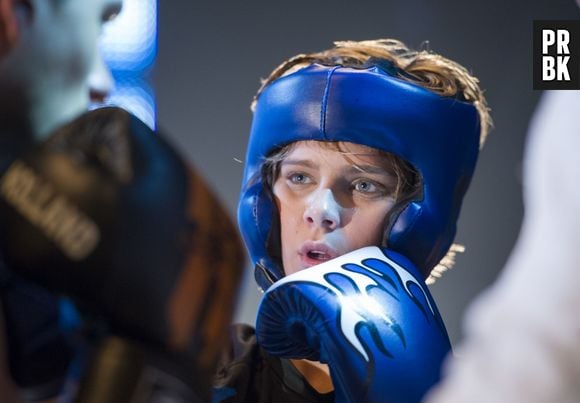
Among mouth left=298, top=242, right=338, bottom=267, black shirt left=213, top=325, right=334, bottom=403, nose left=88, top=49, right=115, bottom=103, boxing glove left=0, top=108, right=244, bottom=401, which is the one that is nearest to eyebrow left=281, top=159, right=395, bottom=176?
mouth left=298, top=242, right=338, bottom=267

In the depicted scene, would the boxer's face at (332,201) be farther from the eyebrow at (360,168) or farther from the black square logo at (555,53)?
the black square logo at (555,53)

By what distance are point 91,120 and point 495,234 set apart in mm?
1684

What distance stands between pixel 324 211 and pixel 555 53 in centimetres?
99

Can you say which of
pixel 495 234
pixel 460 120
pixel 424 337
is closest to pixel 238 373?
pixel 424 337

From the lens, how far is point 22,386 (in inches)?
28.9

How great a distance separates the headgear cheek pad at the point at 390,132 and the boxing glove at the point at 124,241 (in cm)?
78

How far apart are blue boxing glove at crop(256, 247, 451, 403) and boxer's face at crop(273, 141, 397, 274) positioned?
0.38 ft

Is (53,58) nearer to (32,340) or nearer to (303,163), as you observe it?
(32,340)

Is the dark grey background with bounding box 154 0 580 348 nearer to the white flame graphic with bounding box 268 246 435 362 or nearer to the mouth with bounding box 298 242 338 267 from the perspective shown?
the mouth with bounding box 298 242 338 267

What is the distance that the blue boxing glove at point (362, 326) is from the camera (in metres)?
1.17

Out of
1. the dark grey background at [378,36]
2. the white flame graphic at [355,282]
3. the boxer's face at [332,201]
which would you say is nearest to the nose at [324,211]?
the boxer's face at [332,201]

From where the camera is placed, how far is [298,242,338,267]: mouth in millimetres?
1465

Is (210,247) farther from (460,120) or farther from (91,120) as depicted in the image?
(460,120)

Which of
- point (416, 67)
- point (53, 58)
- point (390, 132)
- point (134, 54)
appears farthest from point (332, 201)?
point (134, 54)
